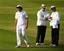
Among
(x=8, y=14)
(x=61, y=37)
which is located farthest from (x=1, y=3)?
(x=61, y=37)

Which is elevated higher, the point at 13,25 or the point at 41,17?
the point at 41,17

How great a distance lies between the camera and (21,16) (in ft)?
54.7

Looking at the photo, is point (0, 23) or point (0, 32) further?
point (0, 23)

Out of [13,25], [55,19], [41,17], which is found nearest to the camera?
[55,19]

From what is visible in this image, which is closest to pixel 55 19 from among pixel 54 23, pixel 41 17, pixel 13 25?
pixel 54 23

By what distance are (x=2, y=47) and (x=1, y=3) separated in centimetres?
1706

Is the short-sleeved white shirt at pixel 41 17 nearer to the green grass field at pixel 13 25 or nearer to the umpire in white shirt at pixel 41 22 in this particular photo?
the umpire in white shirt at pixel 41 22

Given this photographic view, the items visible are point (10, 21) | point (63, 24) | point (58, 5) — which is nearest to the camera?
point (63, 24)

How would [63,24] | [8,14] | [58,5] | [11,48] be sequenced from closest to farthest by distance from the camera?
1. [11,48]
2. [63,24]
3. [8,14]
4. [58,5]

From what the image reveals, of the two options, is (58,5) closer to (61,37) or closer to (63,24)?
(63,24)

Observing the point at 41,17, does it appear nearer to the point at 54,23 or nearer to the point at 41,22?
the point at 41,22

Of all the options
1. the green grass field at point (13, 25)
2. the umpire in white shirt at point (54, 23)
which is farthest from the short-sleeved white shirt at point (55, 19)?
the green grass field at point (13, 25)

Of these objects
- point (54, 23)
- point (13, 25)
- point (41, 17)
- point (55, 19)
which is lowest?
point (13, 25)

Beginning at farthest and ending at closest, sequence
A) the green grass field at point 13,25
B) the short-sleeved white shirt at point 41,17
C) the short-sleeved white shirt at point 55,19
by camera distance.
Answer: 1. the green grass field at point 13,25
2. the short-sleeved white shirt at point 41,17
3. the short-sleeved white shirt at point 55,19
